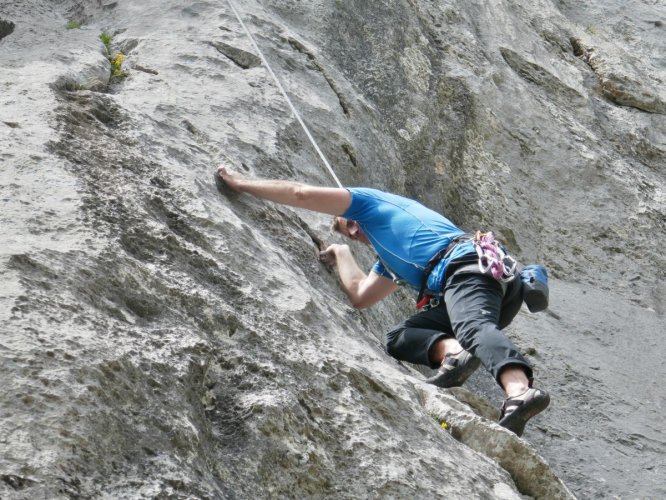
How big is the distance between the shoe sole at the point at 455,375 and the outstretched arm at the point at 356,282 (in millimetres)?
761

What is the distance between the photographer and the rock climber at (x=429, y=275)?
5480 millimetres

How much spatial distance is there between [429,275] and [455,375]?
647 millimetres

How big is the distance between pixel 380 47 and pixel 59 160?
6.46m

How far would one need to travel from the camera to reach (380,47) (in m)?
10.9

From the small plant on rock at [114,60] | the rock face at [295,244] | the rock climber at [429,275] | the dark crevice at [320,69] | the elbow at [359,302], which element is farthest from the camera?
the dark crevice at [320,69]

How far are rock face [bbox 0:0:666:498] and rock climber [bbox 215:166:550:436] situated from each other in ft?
0.53

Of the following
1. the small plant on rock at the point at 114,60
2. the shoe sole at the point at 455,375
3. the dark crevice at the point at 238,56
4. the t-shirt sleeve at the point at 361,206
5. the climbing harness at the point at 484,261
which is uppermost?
the climbing harness at the point at 484,261

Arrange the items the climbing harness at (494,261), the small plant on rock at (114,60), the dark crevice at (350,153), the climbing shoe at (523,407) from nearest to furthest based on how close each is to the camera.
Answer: the climbing shoe at (523,407), the climbing harness at (494,261), the small plant on rock at (114,60), the dark crevice at (350,153)

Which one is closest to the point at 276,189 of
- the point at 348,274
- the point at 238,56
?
the point at 348,274

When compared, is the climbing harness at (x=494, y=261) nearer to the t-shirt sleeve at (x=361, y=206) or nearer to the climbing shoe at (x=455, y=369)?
the climbing shoe at (x=455, y=369)

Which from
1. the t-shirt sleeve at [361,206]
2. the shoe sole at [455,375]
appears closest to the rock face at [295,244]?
the shoe sole at [455,375]

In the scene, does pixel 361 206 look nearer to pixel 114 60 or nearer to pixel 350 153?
pixel 350 153

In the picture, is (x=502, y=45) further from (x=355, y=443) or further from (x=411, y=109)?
(x=355, y=443)

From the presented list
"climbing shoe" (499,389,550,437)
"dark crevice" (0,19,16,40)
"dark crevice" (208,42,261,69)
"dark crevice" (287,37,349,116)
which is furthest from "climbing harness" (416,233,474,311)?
"dark crevice" (0,19,16,40)
